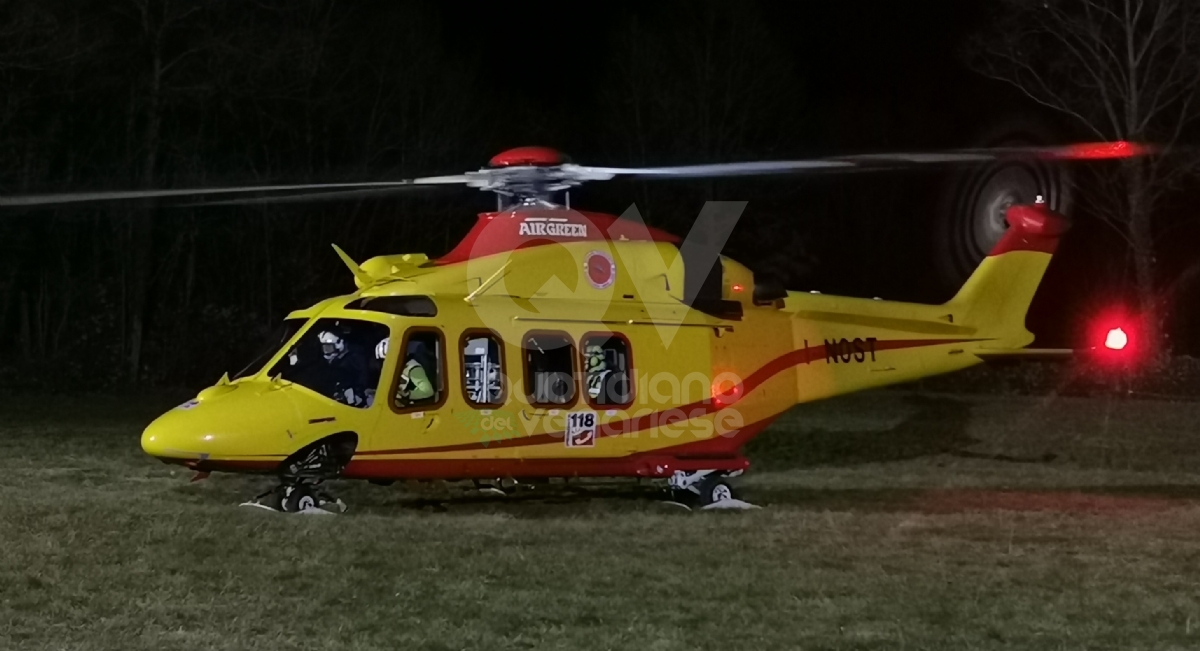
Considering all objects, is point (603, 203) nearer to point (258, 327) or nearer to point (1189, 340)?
point (258, 327)

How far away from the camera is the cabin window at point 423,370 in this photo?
31.6 feet

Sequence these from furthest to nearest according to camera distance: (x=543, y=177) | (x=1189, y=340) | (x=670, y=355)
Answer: (x=1189, y=340), (x=670, y=355), (x=543, y=177)

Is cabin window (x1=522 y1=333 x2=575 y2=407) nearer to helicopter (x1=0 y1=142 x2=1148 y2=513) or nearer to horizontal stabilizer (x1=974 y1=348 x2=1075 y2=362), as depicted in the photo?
helicopter (x1=0 y1=142 x2=1148 y2=513)

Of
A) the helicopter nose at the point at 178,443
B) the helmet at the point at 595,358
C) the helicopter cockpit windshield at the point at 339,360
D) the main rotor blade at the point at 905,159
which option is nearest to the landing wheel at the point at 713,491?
the helmet at the point at 595,358

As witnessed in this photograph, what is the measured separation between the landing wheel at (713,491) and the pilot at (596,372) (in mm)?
1149

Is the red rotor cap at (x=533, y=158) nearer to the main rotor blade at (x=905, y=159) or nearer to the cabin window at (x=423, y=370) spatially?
the main rotor blade at (x=905, y=159)

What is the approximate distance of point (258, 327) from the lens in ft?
89.0

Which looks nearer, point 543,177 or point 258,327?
point 543,177

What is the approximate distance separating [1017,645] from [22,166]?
24204 mm

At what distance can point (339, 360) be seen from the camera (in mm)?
9602

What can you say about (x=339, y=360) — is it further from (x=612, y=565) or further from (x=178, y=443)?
Answer: (x=612, y=565)

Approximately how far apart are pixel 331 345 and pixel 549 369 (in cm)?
170

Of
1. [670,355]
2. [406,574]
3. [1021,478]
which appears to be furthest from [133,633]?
[1021,478]

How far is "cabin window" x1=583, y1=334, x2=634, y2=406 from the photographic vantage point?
10.3 metres
